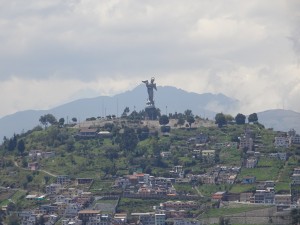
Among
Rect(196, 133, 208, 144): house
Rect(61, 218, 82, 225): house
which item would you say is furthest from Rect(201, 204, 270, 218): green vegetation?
Rect(196, 133, 208, 144): house

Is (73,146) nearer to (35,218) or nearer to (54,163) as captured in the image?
(54,163)

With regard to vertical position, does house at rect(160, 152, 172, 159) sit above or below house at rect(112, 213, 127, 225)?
above

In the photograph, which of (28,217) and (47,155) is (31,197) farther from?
(47,155)

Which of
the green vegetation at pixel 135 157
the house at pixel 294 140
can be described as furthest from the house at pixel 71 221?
the house at pixel 294 140

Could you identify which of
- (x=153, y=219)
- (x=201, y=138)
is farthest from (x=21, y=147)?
(x=153, y=219)

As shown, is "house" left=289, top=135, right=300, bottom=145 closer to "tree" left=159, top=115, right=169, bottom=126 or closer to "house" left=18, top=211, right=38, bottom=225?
"tree" left=159, top=115, right=169, bottom=126

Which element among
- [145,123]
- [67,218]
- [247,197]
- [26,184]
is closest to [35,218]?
[67,218]

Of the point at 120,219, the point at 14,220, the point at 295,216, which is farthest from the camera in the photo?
the point at 14,220

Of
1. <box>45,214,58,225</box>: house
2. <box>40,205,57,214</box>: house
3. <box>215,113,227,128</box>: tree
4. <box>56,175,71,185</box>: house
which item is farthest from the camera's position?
<box>215,113,227,128</box>: tree

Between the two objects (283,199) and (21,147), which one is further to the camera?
(21,147)

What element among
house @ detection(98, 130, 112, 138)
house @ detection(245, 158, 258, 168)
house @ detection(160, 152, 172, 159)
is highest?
house @ detection(98, 130, 112, 138)

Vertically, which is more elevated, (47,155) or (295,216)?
(47,155)

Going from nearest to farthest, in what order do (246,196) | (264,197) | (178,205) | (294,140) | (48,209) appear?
(264,197)
(178,205)
(246,196)
(48,209)
(294,140)

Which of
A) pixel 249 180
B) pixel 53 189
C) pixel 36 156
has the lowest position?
pixel 53 189
